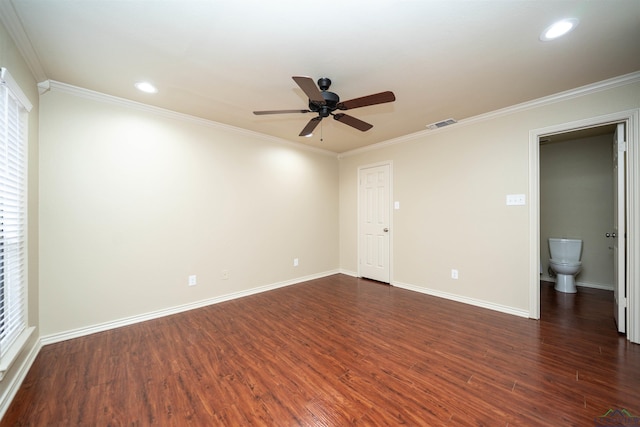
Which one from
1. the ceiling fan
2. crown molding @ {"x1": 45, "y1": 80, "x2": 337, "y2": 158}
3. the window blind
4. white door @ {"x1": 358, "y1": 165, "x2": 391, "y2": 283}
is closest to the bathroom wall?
white door @ {"x1": 358, "y1": 165, "x2": 391, "y2": 283}

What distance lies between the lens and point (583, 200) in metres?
4.23

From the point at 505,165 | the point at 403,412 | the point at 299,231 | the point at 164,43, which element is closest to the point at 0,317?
the point at 164,43

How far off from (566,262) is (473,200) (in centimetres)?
203

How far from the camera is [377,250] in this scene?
15.2ft

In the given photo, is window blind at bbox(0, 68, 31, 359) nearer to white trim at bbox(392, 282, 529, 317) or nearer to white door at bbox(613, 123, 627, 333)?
white trim at bbox(392, 282, 529, 317)

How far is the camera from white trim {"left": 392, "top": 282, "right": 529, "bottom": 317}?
3102mm

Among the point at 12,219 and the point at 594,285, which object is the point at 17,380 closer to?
the point at 12,219

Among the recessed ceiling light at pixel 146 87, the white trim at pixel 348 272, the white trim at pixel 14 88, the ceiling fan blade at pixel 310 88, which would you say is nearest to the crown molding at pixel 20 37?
the white trim at pixel 14 88

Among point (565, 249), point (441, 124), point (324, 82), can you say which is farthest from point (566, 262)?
point (324, 82)

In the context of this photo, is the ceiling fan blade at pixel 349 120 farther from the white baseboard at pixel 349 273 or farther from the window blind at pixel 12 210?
the white baseboard at pixel 349 273

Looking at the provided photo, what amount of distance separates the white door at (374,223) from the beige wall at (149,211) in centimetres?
133

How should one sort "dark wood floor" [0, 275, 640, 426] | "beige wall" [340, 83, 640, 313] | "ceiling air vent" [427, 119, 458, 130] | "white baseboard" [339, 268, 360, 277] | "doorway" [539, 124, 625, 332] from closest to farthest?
"dark wood floor" [0, 275, 640, 426] → "beige wall" [340, 83, 640, 313] → "ceiling air vent" [427, 119, 458, 130] → "doorway" [539, 124, 625, 332] → "white baseboard" [339, 268, 360, 277]

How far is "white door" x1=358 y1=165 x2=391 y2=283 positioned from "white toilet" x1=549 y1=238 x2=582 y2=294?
2.61 meters

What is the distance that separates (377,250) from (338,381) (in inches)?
116
